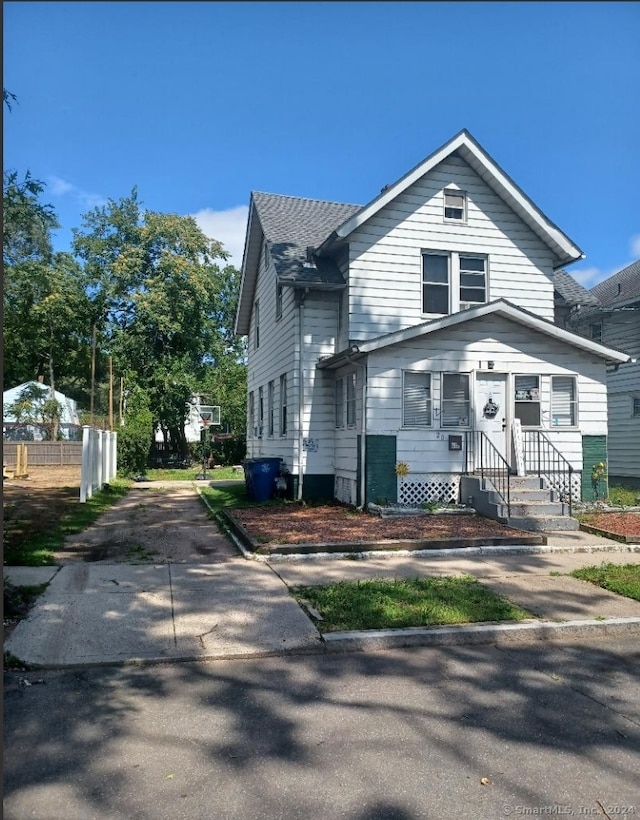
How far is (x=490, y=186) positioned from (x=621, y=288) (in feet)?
32.1

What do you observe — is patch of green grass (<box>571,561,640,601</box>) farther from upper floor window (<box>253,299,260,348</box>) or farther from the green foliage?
the green foliage

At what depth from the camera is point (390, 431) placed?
13664mm

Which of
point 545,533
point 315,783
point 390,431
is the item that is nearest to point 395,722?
point 315,783

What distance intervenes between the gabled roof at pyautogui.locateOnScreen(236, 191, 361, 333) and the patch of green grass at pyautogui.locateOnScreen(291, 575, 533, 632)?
348 inches

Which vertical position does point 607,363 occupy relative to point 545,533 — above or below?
above

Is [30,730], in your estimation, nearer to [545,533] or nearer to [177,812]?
[177,812]

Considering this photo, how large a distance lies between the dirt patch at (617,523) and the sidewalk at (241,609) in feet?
4.19

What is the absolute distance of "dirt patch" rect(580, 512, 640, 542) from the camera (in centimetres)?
1077

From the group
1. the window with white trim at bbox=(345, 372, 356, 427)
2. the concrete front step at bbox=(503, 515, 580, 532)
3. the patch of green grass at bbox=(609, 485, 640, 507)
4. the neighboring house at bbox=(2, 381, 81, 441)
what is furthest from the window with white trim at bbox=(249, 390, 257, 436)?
the neighboring house at bbox=(2, 381, 81, 441)

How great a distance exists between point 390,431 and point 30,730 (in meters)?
10.3

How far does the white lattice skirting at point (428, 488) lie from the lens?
44.9 feet

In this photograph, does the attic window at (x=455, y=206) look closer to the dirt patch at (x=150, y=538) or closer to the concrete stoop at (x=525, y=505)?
the concrete stoop at (x=525, y=505)

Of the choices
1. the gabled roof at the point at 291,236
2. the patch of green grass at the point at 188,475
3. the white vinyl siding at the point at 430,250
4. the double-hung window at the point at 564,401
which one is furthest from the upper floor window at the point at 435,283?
the patch of green grass at the point at 188,475

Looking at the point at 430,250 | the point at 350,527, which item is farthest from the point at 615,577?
the point at 430,250
